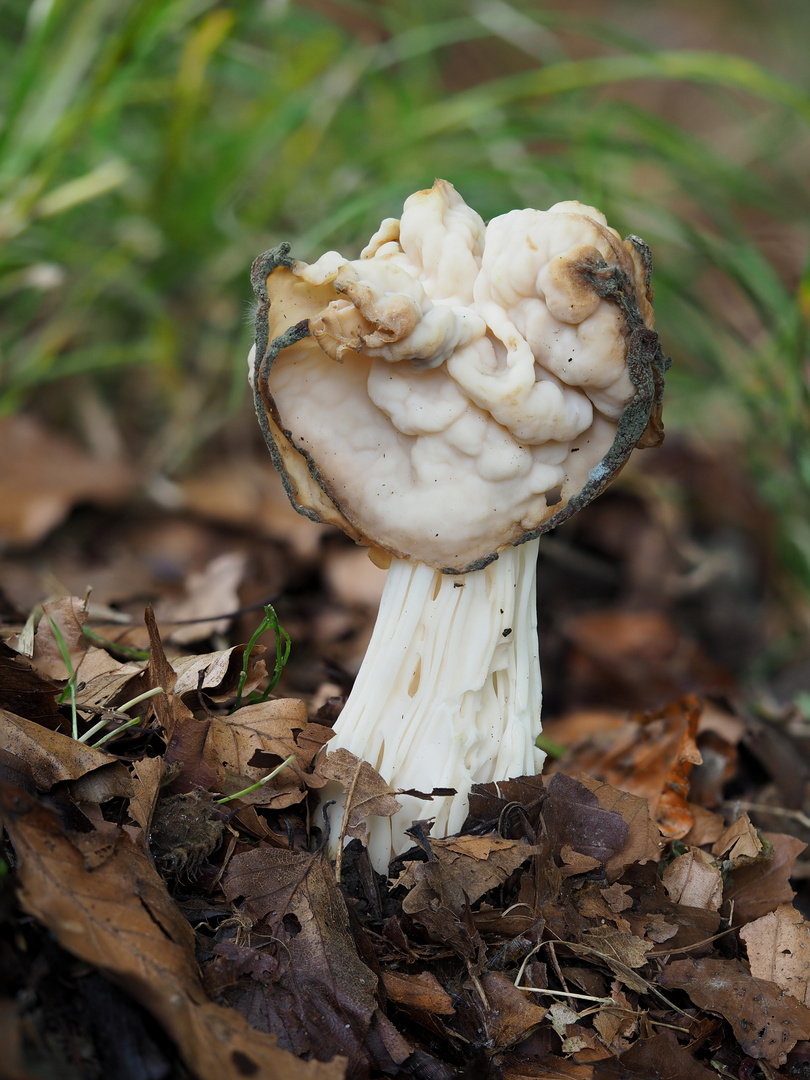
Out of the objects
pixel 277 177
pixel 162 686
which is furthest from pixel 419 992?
pixel 277 177

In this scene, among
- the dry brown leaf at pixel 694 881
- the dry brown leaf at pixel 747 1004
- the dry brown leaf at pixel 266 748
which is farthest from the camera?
the dry brown leaf at pixel 694 881

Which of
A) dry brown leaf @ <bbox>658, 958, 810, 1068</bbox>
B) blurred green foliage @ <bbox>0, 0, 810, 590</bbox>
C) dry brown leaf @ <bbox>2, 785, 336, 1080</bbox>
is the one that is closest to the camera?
dry brown leaf @ <bbox>2, 785, 336, 1080</bbox>

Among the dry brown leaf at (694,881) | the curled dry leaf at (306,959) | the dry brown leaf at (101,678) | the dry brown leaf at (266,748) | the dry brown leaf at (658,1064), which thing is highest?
the dry brown leaf at (101,678)

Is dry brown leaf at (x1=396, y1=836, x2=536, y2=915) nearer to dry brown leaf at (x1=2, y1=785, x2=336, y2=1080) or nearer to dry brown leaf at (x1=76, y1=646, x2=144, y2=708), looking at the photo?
dry brown leaf at (x1=2, y1=785, x2=336, y2=1080)

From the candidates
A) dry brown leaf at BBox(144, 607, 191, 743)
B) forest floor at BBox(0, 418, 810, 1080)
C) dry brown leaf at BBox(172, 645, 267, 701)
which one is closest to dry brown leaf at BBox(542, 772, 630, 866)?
forest floor at BBox(0, 418, 810, 1080)

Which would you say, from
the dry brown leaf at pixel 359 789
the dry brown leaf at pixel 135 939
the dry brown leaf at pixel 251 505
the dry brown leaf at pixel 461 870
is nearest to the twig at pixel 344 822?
the dry brown leaf at pixel 359 789

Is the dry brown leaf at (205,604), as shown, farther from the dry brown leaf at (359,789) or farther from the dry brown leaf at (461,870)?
the dry brown leaf at (461,870)

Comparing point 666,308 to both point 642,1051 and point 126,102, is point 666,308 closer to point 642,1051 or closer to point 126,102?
point 126,102
